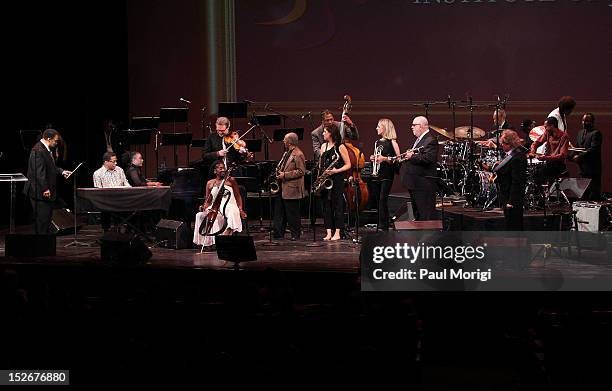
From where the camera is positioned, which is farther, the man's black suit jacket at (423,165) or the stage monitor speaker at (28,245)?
the man's black suit jacket at (423,165)

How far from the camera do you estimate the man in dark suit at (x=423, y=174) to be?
10547mm

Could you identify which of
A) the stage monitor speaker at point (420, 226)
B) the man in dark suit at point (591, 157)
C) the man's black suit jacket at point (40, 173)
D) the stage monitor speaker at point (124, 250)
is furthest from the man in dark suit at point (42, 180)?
the man in dark suit at point (591, 157)

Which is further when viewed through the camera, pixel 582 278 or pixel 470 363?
pixel 582 278

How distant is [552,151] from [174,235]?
5.16 metres

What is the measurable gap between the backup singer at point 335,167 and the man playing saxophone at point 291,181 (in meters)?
0.32

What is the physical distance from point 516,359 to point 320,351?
124 cm

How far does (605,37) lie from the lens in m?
15.8

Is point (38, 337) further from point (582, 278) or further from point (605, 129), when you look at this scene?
point (605, 129)

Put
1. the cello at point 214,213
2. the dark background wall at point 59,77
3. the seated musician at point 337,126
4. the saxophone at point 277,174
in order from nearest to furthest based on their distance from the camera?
1. the cello at point 214,213
2. the saxophone at point 277,174
3. the seated musician at point 337,126
4. the dark background wall at point 59,77

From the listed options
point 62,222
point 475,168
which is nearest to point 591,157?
point 475,168

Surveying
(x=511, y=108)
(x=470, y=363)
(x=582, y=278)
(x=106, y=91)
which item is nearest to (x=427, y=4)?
(x=511, y=108)

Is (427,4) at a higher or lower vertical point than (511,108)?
higher

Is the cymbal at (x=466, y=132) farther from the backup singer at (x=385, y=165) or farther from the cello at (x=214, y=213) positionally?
the cello at (x=214, y=213)

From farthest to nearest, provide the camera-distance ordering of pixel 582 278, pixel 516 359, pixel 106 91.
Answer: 1. pixel 106 91
2. pixel 582 278
3. pixel 516 359
